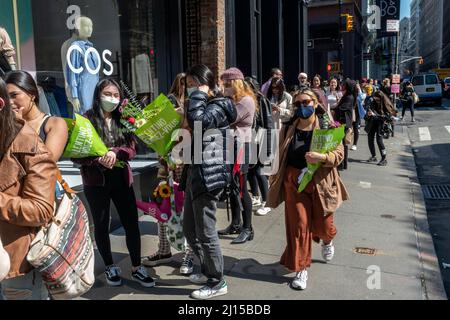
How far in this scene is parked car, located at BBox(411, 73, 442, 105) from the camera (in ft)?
91.1

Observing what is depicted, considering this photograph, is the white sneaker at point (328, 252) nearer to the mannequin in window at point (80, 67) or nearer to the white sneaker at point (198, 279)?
the white sneaker at point (198, 279)

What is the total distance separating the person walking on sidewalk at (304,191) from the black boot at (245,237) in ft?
3.30

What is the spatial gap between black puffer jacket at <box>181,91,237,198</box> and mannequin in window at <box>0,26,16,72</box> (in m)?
2.63

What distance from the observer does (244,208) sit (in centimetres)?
513

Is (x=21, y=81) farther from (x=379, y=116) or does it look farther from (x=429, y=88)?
(x=429, y=88)

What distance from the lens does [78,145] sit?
3.35 meters

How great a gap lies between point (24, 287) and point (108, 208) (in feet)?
5.20

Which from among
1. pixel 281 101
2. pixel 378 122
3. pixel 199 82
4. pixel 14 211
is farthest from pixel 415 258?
pixel 378 122

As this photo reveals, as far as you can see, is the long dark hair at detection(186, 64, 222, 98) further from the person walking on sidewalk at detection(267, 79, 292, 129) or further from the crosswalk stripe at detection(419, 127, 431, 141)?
the crosswalk stripe at detection(419, 127, 431, 141)

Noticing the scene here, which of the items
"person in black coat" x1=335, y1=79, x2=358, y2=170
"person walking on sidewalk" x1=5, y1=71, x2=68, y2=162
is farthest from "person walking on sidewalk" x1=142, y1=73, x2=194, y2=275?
"person in black coat" x1=335, y1=79, x2=358, y2=170

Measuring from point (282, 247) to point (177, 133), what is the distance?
199 centimetres

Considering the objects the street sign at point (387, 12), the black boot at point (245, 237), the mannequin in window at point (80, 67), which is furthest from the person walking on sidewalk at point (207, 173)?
the street sign at point (387, 12)

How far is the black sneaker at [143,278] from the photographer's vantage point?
4.11 m
